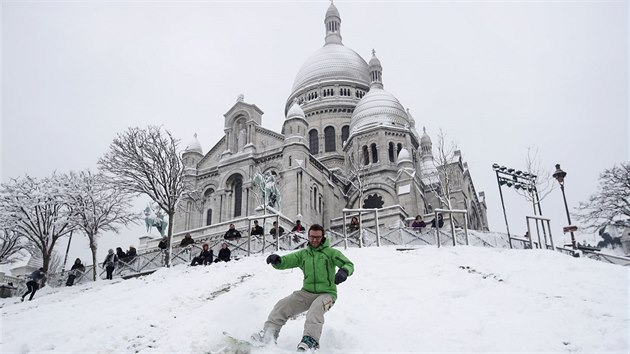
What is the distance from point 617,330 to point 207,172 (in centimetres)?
3383

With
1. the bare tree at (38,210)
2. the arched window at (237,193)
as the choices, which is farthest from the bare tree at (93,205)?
the arched window at (237,193)

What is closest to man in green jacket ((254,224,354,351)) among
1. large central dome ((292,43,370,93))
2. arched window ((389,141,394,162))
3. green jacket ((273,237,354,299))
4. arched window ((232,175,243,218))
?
green jacket ((273,237,354,299))

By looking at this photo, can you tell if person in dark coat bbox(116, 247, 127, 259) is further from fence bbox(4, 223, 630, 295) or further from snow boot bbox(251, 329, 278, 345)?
snow boot bbox(251, 329, 278, 345)

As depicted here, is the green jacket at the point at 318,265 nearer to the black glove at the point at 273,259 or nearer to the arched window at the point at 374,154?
the black glove at the point at 273,259

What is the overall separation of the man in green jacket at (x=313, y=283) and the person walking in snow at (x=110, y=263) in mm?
13933

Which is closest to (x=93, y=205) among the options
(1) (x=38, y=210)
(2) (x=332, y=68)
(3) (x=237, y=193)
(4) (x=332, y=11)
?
(1) (x=38, y=210)

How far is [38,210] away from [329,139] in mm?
27704

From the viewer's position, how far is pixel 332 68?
52.7 meters

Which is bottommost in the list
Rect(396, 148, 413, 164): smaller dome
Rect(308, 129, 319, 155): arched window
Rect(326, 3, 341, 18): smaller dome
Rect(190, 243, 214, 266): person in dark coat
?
Rect(190, 243, 214, 266): person in dark coat

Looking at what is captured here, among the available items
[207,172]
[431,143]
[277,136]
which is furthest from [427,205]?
[207,172]

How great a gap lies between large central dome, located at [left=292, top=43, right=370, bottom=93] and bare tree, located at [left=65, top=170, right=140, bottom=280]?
95.1 ft

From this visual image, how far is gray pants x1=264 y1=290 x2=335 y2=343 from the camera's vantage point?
614cm

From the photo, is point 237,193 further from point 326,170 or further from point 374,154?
point 374,154

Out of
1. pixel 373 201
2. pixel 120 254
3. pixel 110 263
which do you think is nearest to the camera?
pixel 110 263
